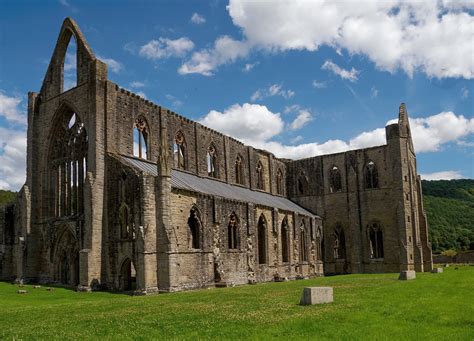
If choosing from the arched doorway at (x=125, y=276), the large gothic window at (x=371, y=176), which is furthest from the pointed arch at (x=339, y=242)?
the arched doorway at (x=125, y=276)

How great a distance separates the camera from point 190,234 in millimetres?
29047

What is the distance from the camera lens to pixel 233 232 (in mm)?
33062

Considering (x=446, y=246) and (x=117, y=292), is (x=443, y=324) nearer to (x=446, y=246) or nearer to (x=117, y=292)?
(x=117, y=292)

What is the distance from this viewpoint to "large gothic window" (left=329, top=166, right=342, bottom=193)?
49125 millimetres

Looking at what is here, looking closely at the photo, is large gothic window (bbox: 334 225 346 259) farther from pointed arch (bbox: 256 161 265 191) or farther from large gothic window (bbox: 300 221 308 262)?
pointed arch (bbox: 256 161 265 191)

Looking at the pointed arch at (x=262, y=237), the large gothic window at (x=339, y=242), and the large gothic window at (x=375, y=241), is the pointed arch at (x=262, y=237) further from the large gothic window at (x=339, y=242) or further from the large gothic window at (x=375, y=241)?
the large gothic window at (x=375, y=241)

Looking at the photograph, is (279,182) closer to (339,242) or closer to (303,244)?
(339,242)

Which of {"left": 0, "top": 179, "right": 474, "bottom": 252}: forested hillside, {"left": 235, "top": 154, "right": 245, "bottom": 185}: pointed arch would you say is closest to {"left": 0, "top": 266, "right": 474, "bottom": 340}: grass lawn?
{"left": 235, "top": 154, "right": 245, "bottom": 185}: pointed arch

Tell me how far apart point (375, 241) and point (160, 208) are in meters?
26.5

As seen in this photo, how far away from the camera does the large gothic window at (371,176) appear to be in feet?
153

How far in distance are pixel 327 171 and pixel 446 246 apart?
39.1 meters

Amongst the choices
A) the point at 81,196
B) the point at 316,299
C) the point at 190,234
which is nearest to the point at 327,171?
the point at 190,234

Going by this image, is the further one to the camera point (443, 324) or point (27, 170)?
point (27, 170)

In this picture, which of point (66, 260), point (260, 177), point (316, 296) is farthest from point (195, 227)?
point (260, 177)
